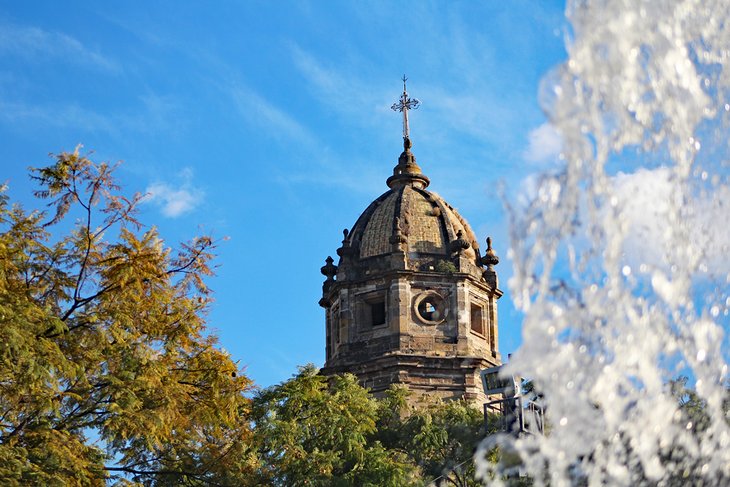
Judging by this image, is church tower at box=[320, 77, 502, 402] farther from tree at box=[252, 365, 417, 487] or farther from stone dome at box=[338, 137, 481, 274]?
tree at box=[252, 365, 417, 487]

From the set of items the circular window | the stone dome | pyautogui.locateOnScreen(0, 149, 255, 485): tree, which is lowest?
pyautogui.locateOnScreen(0, 149, 255, 485): tree

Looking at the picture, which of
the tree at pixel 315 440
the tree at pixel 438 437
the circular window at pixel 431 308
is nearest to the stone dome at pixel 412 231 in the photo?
the circular window at pixel 431 308

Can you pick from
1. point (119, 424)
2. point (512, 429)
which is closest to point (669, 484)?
point (119, 424)

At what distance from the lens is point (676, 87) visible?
966 centimetres

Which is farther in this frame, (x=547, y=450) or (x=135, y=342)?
(x=135, y=342)

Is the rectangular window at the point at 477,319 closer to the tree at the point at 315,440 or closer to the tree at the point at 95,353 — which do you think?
the tree at the point at 315,440

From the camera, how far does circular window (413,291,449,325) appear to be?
39.8 metres

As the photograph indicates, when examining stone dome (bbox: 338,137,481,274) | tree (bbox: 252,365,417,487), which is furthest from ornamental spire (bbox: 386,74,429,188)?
tree (bbox: 252,365,417,487)

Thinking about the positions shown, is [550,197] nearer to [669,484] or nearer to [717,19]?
[717,19]

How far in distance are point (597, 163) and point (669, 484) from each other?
17.6 feet

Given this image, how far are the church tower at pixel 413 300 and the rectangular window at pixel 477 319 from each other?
0.03 m

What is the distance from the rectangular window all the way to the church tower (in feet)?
0.09

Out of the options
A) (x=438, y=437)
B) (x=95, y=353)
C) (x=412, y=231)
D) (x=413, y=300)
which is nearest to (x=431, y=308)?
(x=413, y=300)

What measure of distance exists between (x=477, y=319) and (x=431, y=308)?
1.66 meters
